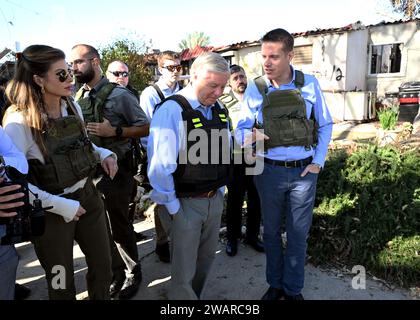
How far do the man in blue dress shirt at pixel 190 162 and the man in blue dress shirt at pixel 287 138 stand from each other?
40cm

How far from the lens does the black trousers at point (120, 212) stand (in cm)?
290

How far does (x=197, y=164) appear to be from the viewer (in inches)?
86.4

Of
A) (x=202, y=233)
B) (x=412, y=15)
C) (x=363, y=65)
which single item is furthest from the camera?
(x=412, y=15)

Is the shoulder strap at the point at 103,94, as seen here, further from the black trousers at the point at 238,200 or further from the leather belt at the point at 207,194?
the black trousers at the point at 238,200

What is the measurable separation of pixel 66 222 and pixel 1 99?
2.40 metres

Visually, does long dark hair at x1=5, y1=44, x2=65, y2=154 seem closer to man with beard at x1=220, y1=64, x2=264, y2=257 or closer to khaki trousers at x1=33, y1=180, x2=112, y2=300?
khaki trousers at x1=33, y1=180, x2=112, y2=300

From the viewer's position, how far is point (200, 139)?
2.15 metres

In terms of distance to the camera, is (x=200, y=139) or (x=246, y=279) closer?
(x=200, y=139)

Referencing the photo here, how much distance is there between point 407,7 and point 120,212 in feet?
49.4

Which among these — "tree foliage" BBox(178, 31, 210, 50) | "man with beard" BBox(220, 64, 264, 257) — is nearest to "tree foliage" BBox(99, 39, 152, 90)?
"man with beard" BBox(220, 64, 264, 257)

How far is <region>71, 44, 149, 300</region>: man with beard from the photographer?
9.36 ft
